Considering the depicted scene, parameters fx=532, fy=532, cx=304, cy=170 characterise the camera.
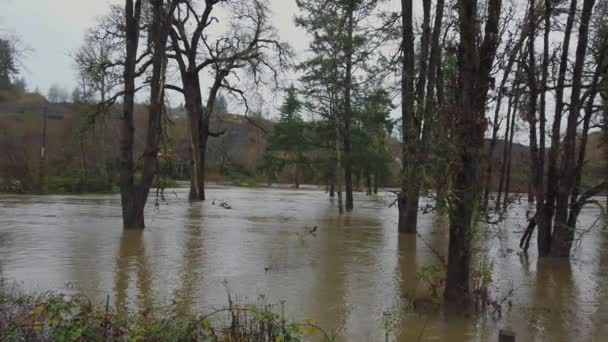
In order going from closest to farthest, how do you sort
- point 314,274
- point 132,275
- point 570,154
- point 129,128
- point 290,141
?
point 132,275 → point 314,274 → point 570,154 → point 129,128 → point 290,141

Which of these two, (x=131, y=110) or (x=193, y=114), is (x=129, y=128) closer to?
(x=131, y=110)

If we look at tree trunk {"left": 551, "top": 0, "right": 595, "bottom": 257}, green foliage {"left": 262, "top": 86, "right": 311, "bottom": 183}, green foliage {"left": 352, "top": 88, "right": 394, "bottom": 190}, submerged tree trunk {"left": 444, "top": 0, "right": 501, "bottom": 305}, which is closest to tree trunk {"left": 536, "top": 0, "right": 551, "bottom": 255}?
tree trunk {"left": 551, "top": 0, "right": 595, "bottom": 257}

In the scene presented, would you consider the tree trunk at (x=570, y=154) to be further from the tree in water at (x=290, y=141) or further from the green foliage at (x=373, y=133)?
the tree in water at (x=290, y=141)

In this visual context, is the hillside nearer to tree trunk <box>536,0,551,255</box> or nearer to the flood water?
tree trunk <box>536,0,551,255</box>

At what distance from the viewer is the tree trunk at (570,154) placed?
10.3 m

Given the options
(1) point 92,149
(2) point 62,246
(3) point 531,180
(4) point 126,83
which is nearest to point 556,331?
(3) point 531,180

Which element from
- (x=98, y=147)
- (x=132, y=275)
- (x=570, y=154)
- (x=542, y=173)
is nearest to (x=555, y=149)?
(x=570, y=154)

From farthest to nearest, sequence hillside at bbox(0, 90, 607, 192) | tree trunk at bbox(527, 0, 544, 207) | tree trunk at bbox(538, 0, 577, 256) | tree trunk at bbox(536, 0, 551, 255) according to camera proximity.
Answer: hillside at bbox(0, 90, 607, 192) < tree trunk at bbox(536, 0, 551, 255) < tree trunk at bbox(538, 0, 577, 256) < tree trunk at bbox(527, 0, 544, 207)

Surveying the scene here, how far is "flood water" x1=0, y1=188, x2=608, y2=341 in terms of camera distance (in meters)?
6.32

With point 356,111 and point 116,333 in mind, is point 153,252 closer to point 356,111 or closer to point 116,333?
point 116,333

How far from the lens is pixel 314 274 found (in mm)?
9078

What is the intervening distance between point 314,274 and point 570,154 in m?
5.84

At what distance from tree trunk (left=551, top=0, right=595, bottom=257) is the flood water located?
1.79 feet

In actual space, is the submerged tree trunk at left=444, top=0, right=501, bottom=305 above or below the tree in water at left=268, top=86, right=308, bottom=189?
below
